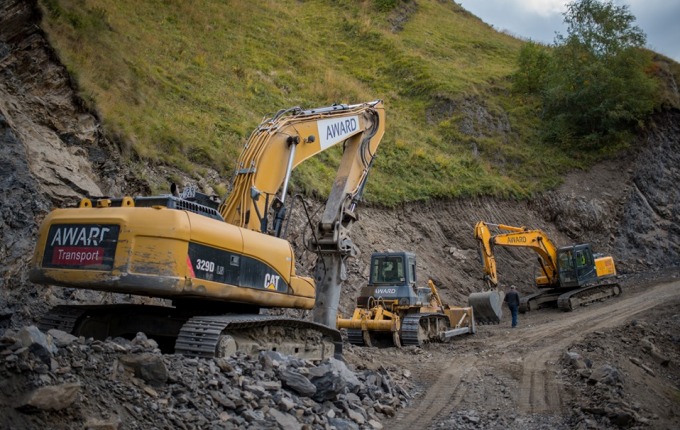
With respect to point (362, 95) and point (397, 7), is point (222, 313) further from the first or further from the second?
point (397, 7)

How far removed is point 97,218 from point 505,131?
28906 millimetres

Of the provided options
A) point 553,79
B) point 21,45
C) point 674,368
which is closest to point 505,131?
point 553,79

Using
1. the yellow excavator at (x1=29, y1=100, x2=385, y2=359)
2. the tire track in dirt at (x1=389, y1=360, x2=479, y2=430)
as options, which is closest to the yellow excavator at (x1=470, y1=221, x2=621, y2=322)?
the tire track in dirt at (x1=389, y1=360, x2=479, y2=430)

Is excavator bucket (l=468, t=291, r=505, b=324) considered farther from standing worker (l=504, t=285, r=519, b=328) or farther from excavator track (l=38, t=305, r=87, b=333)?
excavator track (l=38, t=305, r=87, b=333)

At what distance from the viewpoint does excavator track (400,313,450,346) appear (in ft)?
45.8

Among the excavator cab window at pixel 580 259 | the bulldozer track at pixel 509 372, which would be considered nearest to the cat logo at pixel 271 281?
the bulldozer track at pixel 509 372

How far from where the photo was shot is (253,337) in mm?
7707

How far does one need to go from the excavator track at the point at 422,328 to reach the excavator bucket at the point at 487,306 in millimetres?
3085

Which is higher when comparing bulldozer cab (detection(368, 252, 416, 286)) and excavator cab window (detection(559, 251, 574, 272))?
excavator cab window (detection(559, 251, 574, 272))

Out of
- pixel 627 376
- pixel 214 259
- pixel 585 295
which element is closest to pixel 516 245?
pixel 585 295

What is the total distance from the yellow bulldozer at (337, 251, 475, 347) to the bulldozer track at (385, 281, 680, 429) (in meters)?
1.19

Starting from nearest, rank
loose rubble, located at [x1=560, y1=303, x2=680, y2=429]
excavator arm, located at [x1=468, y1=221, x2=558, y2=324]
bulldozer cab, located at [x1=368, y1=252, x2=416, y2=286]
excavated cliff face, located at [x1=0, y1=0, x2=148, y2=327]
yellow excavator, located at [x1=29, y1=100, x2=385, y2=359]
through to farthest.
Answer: yellow excavator, located at [x1=29, y1=100, x2=385, y2=359] → loose rubble, located at [x1=560, y1=303, x2=680, y2=429] → excavated cliff face, located at [x1=0, y1=0, x2=148, y2=327] → bulldozer cab, located at [x1=368, y1=252, x2=416, y2=286] → excavator arm, located at [x1=468, y1=221, x2=558, y2=324]

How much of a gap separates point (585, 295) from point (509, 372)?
12.8 meters

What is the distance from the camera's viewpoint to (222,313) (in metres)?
8.00
